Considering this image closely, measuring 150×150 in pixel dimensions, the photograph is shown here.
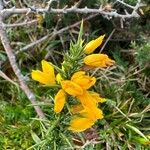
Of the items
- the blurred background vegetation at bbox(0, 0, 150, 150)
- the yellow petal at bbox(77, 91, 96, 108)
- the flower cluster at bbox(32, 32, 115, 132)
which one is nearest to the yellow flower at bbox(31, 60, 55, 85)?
the flower cluster at bbox(32, 32, 115, 132)

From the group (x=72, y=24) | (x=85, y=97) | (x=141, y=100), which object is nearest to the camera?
(x=85, y=97)

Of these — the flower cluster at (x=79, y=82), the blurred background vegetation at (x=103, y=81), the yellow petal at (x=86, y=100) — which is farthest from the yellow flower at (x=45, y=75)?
the blurred background vegetation at (x=103, y=81)

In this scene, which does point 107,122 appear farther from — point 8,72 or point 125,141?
point 8,72

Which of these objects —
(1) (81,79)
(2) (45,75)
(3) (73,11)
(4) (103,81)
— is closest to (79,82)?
(1) (81,79)

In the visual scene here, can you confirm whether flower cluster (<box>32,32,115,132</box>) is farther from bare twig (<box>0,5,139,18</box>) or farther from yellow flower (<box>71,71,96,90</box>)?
bare twig (<box>0,5,139,18</box>)

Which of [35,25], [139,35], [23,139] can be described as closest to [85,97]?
[23,139]

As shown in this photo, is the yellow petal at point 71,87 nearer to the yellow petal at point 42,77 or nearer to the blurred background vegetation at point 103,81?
the yellow petal at point 42,77

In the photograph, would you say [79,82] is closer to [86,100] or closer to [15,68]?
[86,100]
